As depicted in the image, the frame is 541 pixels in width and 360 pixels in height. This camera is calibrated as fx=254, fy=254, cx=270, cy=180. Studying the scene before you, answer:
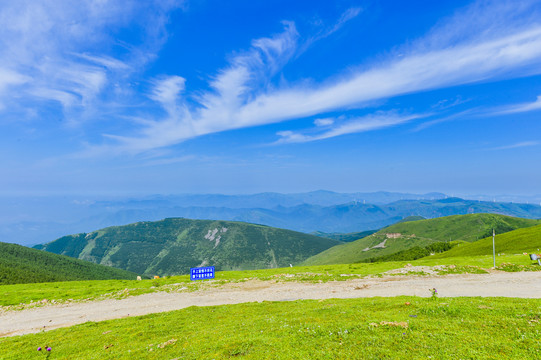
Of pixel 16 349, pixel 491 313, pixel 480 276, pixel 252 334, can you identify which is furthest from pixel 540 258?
pixel 16 349

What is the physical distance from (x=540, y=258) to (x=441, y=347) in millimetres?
53115

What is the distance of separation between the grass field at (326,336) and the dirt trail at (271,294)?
26.9 feet

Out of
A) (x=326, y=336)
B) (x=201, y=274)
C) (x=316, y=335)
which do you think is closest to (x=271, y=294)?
(x=201, y=274)

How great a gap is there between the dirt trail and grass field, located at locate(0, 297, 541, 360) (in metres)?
8.20

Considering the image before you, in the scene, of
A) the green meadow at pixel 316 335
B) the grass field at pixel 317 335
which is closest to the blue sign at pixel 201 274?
the green meadow at pixel 316 335

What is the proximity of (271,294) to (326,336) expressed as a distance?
79.7 feet

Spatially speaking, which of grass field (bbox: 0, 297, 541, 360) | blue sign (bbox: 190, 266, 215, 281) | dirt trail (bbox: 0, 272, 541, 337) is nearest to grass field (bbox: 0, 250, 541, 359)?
grass field (bbox: 0, 297, 541, 360)

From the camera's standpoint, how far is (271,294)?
1475 inches

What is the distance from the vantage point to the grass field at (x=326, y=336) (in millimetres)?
11922

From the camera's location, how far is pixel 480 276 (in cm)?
3928

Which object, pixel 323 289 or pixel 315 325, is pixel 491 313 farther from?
pixel 323 289

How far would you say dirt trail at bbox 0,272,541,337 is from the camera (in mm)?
30500

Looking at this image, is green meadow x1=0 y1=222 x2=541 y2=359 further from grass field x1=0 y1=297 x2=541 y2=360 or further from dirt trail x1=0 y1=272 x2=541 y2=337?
dirt trail x1=0 y1=272 x2=541 y2=337

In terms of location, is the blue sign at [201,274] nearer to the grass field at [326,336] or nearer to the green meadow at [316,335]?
the green meadow at [316,335]
